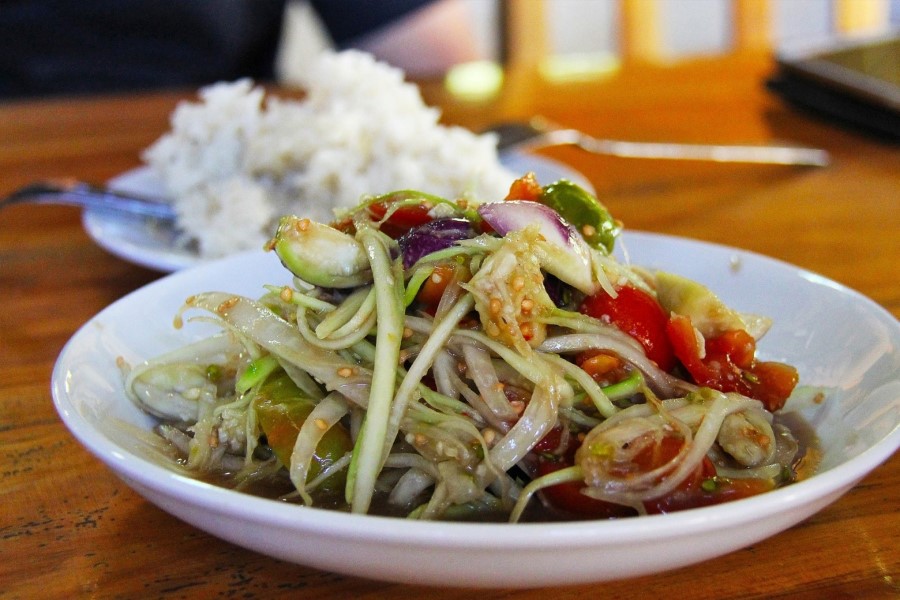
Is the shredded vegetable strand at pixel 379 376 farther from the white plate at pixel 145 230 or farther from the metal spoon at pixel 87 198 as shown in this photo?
the metal spoon at pixel 87 198

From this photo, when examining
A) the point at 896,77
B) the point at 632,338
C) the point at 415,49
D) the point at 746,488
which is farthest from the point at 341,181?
the point at 415,49

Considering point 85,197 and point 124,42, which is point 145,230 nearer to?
point 85,197

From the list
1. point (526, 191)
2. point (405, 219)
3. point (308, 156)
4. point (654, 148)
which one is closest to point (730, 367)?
point (526, 191)

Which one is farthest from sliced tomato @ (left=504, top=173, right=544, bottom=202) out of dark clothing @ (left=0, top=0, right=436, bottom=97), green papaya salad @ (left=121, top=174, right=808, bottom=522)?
dark clothing @ (left=0, top=0, right=436, bottom=97)

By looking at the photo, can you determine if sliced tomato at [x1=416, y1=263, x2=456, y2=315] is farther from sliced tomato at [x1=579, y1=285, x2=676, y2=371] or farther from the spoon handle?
the spoon handle

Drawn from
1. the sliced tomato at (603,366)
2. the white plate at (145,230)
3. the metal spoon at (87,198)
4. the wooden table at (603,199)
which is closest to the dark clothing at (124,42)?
the wooden table at (603,199)

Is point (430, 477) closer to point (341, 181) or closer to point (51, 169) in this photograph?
point (341, 181)
